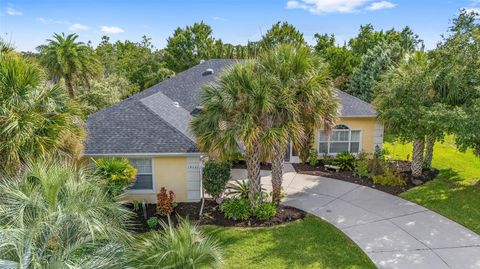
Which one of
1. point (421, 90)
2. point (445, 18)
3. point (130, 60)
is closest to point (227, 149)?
point (421, 90)

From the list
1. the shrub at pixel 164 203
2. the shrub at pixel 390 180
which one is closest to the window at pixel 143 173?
the shrub at pixel 164 203

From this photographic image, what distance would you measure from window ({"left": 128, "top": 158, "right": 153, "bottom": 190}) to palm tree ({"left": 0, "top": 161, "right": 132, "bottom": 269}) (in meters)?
5.86

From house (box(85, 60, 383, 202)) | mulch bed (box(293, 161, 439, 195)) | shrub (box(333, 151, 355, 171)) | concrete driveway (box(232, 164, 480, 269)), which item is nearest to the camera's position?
concrete driveway (box(232, 164, 480, 269))

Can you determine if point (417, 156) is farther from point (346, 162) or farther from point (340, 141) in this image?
point (340, 141)

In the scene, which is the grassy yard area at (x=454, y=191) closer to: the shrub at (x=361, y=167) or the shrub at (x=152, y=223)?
the shrub at (x=361, y=167)

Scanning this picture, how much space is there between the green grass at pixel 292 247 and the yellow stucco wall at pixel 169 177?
249cm

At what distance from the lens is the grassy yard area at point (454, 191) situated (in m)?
12.5

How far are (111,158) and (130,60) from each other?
29364mm

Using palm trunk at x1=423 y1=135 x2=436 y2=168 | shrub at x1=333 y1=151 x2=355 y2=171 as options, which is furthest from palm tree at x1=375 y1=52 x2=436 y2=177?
shrub at x1=333 y1=151 x2=355 y2=171

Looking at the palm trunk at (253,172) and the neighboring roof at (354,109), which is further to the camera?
the neighboring roof at (354,109)

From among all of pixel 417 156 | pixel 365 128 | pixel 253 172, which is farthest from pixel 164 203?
pixel 417 156

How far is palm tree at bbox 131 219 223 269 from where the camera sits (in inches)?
247

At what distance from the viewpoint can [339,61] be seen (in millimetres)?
35469

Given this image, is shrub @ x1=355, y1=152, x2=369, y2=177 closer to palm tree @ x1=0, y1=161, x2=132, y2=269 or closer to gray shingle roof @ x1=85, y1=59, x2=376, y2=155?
gray shingle roof @ x1=85, y1=59, x2=376, y2=155
